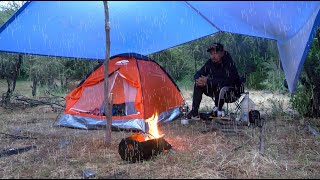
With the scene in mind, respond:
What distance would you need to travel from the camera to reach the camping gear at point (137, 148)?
10.1ft

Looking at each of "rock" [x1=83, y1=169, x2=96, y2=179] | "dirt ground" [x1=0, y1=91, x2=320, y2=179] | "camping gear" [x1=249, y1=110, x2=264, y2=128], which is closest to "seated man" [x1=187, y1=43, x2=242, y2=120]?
"camping gear" [x1=249, y1=110, x2=264, y2=128]

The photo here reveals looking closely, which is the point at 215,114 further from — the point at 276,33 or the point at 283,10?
the point at 283,10

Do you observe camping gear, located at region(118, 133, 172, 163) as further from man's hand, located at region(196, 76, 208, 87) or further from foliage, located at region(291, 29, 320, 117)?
foliage, located at region(291, 29, 320, 117)

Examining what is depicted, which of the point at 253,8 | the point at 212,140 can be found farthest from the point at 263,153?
A: the point at 253,8

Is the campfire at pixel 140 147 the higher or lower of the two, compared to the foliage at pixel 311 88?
lower

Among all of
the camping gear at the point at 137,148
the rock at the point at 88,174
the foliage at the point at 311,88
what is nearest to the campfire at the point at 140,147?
the camping gear at the point at 137,148

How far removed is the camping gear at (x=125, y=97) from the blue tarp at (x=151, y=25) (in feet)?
1.54

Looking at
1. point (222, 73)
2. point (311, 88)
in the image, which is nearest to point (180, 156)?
point (222, 73)

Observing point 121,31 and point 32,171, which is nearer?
point 32,171

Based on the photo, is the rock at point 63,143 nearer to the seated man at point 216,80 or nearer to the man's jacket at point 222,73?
the seated man at point 216,80

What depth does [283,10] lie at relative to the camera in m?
3.55

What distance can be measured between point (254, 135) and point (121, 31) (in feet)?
7.74

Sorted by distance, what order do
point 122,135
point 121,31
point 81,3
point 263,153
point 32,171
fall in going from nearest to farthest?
point 32,171 < point 263,153 < point 81,3 < point 122,135 < point 121,31

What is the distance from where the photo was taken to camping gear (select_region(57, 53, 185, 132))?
16.0 ft
